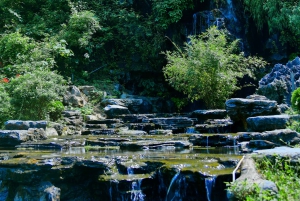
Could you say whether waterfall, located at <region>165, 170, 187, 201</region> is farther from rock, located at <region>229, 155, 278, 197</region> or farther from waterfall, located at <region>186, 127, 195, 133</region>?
waterfall, located at <region>186, 127, 195, 133</region>

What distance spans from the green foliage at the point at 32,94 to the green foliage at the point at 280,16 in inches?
369

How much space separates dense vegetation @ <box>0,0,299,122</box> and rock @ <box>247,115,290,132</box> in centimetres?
862

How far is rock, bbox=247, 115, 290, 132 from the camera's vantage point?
25.8ft

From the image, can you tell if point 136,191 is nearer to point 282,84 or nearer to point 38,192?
point 38,192

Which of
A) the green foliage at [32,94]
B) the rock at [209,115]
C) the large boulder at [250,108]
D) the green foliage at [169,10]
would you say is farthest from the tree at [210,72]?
the green foliage at [32,94]

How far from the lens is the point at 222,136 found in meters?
8.53

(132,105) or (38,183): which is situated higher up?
(132,105)

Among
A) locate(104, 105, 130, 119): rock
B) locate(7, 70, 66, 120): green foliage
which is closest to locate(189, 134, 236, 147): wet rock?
locate(7, 70, 66, 120): green foliage

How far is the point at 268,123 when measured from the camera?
8047mm

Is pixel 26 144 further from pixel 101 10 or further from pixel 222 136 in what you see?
pixel 101 10

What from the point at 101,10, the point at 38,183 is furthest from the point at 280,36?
the point at 38,183

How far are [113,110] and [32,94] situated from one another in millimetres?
3322

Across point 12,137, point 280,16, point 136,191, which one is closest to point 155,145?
point 136,191

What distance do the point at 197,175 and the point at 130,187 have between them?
4.05 ft
